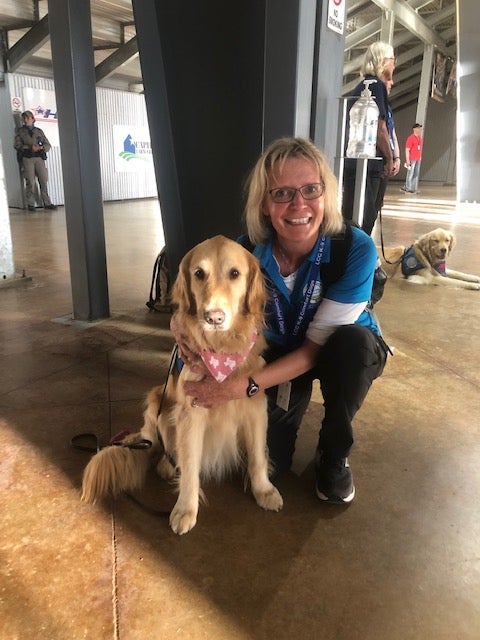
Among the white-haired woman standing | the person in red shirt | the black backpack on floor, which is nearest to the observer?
the black backpack on floor

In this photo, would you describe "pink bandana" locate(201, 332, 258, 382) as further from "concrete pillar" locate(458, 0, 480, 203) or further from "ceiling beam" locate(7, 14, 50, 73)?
"concrete pillar" locate(458, 0, 480, 203)

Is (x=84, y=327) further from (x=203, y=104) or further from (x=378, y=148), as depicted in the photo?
(x=378, y=148)

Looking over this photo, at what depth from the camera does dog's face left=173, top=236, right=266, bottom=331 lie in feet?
4.77

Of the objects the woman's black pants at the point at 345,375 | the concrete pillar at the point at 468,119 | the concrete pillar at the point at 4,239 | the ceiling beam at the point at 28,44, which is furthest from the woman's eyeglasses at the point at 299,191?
the concrete pillar at the point at 468,119

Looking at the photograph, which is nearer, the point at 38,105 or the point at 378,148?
the point at 378,148

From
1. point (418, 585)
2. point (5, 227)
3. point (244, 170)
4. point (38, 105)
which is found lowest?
point (418, 585)

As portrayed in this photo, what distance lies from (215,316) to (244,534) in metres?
0.78

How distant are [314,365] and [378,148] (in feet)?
10.1

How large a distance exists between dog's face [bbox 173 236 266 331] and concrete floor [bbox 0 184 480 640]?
743 mm

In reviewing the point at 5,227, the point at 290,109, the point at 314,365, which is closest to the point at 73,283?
the point at 5,227

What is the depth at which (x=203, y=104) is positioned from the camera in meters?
3.02

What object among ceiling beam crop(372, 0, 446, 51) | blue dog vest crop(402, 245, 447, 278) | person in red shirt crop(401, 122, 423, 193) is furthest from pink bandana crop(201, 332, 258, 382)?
person in red shirt crop(401, 122, 423, 193)

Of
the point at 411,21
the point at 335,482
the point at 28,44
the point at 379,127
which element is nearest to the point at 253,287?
the point at 335,482

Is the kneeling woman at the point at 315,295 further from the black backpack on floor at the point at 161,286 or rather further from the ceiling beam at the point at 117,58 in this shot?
the ceiling beam at the point at 117,58
